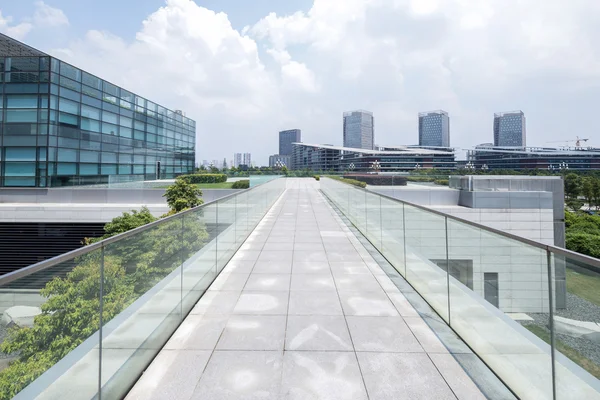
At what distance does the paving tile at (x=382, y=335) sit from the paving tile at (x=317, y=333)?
112 millimetres

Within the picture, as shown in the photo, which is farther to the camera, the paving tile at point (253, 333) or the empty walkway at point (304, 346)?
the paving tile at point (253, 333)

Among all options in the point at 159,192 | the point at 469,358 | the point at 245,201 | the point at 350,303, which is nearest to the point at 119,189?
the point at 159,192

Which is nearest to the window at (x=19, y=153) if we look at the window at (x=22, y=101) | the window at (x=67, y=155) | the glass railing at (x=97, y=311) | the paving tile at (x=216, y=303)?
the window at (x=67, y=155)

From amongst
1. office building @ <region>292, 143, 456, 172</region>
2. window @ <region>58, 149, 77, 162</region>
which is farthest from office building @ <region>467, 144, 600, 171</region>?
window @ <region>58, 149, 77, 162</region>

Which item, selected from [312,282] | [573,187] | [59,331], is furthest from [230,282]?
[573,187]

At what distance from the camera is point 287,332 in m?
3.51

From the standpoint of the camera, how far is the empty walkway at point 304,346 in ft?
8.52

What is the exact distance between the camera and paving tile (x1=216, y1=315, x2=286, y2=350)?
10.6 ft

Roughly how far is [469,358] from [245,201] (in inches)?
268

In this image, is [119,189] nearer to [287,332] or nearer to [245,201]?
[245,201]

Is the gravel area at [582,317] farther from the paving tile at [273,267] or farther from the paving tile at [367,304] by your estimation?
the paving tile at [273,267]

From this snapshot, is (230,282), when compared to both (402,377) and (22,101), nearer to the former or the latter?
(402,377)

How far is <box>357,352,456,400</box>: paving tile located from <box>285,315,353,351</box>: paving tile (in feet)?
1.02

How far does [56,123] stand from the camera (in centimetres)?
2334
